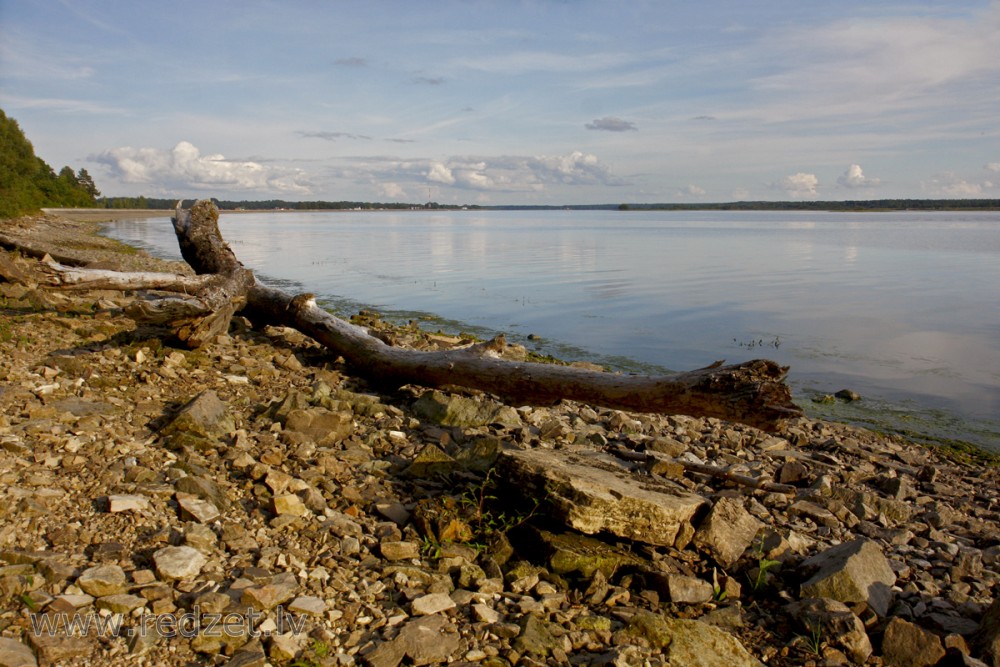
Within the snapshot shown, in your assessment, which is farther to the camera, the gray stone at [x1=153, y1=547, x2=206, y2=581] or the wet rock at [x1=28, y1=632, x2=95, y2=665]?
the gray stone at [x1=153, y1=547, x2=206, y2=581]

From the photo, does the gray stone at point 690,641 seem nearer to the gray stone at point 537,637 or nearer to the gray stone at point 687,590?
the gray stone at point 687,590

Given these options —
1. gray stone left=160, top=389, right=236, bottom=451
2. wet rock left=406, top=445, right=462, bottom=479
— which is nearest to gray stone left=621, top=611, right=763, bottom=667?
wet rock left=406, top=445, right=462, bottom=479

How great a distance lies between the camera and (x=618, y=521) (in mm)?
4809

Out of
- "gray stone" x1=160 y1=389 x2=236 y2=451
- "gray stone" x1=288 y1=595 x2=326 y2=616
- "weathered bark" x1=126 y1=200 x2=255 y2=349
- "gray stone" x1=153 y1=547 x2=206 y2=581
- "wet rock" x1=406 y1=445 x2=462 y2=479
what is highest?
"weathered bark" x1=126 y1=200 x2=255 y2=349

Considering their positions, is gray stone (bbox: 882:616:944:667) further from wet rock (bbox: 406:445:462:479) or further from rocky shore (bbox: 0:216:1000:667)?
wet rock (bbox: 406:445:462:479)

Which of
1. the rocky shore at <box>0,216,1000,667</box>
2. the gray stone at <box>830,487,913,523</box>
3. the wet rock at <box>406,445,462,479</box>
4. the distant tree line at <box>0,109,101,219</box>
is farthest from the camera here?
the distant tree line at <box>0,109,101,219</box>

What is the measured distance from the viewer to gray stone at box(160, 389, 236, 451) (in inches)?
221

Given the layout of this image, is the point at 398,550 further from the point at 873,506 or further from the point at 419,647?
the point at 873,506

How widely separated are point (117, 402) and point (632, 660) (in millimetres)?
5200

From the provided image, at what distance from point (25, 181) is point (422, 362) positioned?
6947 centimetres

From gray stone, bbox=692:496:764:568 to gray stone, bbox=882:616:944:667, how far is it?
3.53 ft

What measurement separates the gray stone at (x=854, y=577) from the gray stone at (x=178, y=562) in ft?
12.8

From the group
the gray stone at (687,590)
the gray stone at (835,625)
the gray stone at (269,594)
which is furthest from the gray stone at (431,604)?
the gray stone at (835,625)

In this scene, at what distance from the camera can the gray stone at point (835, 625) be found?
408 cm
